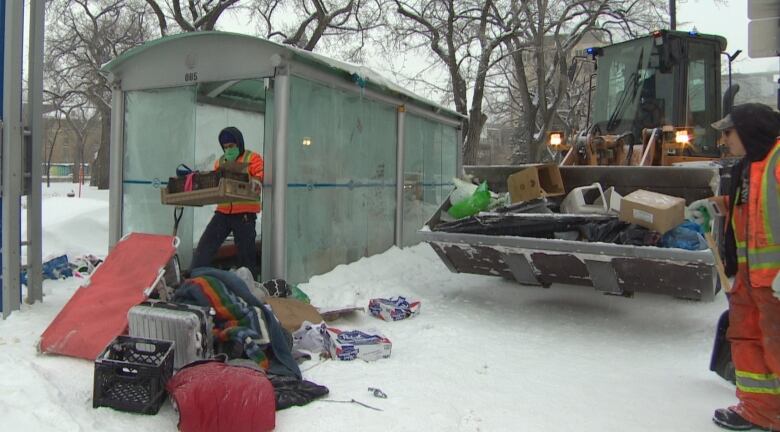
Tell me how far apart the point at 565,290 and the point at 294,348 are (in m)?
3.65

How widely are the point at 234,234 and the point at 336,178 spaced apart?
1.36 meters

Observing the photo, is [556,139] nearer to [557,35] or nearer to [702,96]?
[702,96]

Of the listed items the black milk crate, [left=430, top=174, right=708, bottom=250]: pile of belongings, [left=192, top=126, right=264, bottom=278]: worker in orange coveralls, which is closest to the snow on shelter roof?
[left=192, top=126, right=264, bottom=278]: worker in orange coveralls

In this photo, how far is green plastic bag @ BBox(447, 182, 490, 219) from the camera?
594 cm

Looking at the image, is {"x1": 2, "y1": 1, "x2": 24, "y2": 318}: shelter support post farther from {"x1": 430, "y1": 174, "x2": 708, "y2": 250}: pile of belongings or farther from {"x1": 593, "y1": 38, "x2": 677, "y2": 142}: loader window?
{"x1": 593, "y1": 38, "x2": 677, "y2": 142}: loader window

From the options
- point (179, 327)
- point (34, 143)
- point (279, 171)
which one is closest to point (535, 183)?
point (279, 171)

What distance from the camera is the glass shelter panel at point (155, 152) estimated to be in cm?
687

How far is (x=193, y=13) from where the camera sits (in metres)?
19.0

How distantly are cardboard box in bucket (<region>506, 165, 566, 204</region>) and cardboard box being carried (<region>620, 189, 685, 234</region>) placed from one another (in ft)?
3.33

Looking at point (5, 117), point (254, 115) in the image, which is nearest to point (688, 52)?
point (254, 115)

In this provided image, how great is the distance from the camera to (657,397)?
12.1ft

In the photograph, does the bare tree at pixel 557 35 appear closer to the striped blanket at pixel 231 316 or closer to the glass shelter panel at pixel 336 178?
the glass shelter panel at pixel 336 178

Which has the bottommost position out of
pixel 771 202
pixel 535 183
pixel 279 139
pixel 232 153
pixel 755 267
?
pixel 755 267

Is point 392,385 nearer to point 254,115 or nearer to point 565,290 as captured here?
point 565,290
